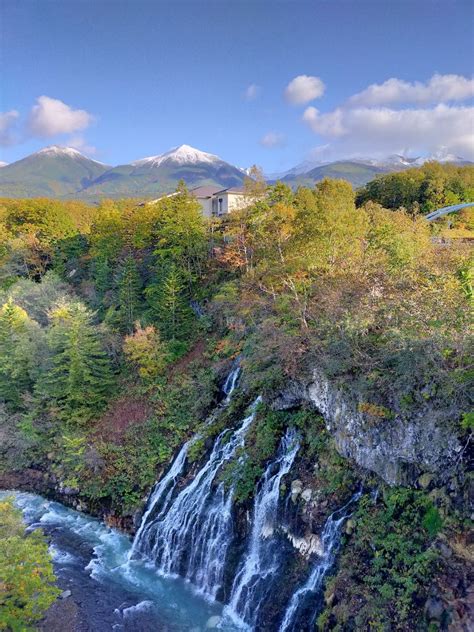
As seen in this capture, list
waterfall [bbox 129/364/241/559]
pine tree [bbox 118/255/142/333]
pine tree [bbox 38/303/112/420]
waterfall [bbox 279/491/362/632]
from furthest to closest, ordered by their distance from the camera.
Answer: pine tree [bbox 118/255/142/333], pine tree [bbox 38/303/112/420], waterfall [bbox 129/364/241/559], waterfall [bbox 279/491/362/632]

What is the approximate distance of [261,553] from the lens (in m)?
13.8

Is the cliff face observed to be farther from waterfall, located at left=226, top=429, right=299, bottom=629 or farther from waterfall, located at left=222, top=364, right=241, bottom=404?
waterfall, located at left=222, top=364, right=241, bottom=404

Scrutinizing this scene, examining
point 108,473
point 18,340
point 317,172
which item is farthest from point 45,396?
point 317,172

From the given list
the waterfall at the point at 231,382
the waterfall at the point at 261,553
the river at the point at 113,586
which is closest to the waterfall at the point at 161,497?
→ the waterfall at the point at 231,382

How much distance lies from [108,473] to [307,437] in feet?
35.2

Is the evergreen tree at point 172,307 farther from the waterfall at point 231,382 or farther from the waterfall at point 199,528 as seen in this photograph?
the waterfall at point 199,528

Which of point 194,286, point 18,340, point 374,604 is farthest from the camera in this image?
point 194,286

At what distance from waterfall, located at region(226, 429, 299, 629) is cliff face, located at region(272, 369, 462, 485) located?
2257mm

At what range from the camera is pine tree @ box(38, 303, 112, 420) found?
23.2 m

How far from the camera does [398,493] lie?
11.4 meters

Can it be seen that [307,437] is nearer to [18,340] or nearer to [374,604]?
[374,604]

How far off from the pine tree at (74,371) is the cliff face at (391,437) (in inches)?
564

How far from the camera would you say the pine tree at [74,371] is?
23.2 metres

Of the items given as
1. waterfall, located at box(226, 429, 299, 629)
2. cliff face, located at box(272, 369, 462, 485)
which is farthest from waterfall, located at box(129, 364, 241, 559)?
cliff face, located at box(272, 369, 462, 485)
